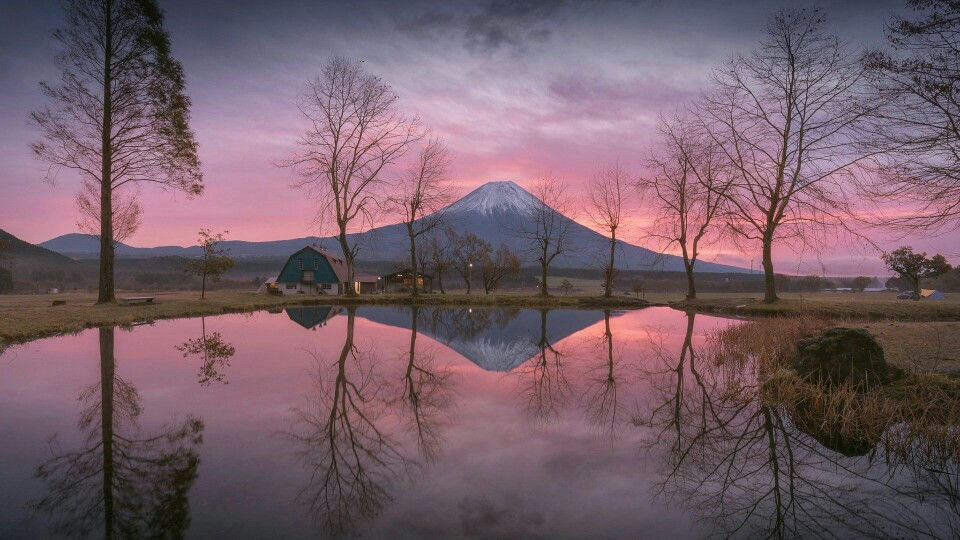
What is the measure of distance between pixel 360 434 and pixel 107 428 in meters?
3.39

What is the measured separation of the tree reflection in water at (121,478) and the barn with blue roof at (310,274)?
226ft

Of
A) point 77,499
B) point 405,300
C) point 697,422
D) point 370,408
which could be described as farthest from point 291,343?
point 405,300

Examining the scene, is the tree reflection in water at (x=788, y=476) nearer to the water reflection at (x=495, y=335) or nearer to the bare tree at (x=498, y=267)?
the water reflection at (x=495, y=335)

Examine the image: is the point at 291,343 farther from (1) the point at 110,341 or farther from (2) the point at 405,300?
(2) the point at 405,300

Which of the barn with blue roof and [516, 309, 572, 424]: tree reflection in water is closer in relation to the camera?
[516, 309, 572, 424]: tree reflection in water

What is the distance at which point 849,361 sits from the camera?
8.80 m

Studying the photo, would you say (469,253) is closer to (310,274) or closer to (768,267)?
(310,274)

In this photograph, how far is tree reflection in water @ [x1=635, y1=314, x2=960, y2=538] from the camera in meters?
4.21

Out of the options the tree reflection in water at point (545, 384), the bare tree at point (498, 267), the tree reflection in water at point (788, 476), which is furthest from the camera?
the bare tree at point (498, 267)

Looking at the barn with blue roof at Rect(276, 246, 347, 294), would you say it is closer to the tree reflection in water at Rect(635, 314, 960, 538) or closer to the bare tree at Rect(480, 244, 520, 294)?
the bare tree at Rect(480, 244, 520, 294)

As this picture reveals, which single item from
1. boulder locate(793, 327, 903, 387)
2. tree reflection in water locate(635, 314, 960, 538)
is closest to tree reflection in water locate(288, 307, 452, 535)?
tree reflection in water locate(635, 314, 960, 538)

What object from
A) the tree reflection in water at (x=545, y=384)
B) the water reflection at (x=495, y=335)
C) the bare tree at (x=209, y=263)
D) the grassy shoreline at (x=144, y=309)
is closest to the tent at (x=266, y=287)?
the bare tree at (x=209, y=263)

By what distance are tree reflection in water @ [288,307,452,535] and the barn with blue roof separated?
216 ft

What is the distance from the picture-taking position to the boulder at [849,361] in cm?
861
